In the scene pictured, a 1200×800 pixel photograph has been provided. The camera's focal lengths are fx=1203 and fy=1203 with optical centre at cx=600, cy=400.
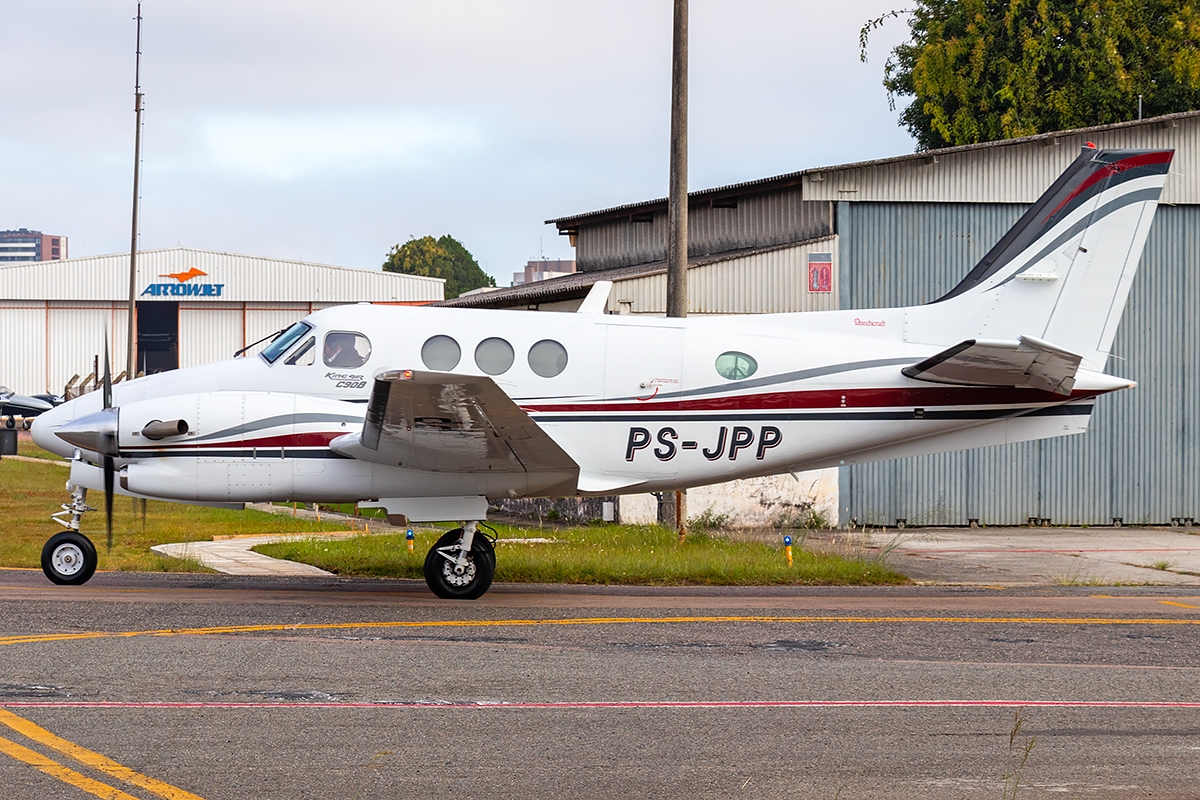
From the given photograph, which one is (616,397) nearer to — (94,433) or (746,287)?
(94,433)

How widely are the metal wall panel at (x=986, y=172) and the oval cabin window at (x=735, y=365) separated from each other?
11151 mm

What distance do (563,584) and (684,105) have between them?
26.7 feet

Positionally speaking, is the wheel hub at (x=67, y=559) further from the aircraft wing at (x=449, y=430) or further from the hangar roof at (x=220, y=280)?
the hangar roof at (x=220, y=280)

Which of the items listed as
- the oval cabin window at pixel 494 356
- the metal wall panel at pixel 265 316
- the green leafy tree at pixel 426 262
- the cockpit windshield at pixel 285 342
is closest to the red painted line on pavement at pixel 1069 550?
the oval cabin window at pixel 494 356

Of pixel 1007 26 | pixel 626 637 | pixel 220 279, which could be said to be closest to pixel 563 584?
pixel 626 637

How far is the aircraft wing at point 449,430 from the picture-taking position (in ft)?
37.8

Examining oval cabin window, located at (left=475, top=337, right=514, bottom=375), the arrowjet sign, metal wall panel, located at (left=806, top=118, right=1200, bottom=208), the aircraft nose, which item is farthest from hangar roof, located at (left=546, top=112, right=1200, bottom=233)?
the arrowjet sign

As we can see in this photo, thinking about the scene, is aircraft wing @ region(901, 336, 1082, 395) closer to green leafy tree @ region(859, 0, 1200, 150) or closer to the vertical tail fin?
the vertical tail fin

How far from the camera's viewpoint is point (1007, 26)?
4109 cm

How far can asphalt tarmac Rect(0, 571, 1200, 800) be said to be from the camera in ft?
22.4

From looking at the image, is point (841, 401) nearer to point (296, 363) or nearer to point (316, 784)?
point (296, 363)

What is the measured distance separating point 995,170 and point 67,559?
→ 61.5ft

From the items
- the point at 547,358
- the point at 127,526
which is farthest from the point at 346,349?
the point at 127,526

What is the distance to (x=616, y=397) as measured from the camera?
13680 mm
